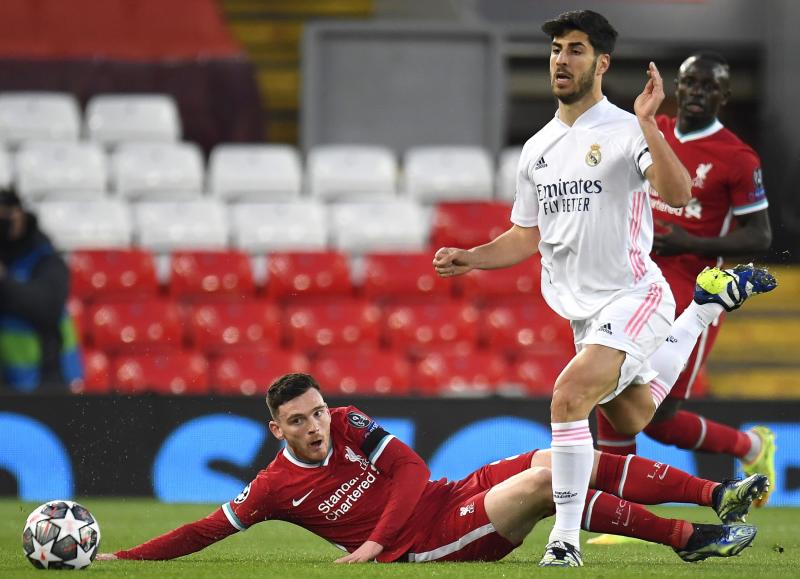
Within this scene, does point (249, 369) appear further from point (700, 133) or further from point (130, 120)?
point (700, 133)

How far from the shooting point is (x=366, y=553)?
516cm

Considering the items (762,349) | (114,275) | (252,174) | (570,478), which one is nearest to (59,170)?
(114,275)

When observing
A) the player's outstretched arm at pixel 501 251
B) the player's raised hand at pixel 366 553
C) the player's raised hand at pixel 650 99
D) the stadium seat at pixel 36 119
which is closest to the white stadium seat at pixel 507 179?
the stadium seat at pixel 36 119

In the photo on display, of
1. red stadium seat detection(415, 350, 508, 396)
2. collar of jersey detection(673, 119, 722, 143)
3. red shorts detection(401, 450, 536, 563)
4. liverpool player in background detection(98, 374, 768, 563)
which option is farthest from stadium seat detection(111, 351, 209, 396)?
red shorts detection(401, 450, 536, 563)

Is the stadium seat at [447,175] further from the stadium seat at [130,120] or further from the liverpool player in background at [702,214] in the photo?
the liverpool player in background at [702,214]

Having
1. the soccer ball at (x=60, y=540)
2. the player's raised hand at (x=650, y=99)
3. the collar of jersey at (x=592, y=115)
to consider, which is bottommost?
the soccer ball at (x=60, y=540)

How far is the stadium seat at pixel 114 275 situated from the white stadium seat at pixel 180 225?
13.9 inches

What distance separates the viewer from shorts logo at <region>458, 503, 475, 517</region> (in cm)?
530

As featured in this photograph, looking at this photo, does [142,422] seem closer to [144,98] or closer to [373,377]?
[373,377]

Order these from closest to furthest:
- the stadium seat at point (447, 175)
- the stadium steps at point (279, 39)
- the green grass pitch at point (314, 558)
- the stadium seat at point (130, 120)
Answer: the green grass pitch at point (314, 558) < the stadium seat at point (447, 175) < the stadium seat at point (130, 120) < the stadium steps at point (279, 39)

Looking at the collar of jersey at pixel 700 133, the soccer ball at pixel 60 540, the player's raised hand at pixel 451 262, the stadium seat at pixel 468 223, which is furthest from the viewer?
the stadium seat at pixel 468 223

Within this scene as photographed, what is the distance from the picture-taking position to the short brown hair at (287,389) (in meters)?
5.27

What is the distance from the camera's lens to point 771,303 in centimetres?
1179

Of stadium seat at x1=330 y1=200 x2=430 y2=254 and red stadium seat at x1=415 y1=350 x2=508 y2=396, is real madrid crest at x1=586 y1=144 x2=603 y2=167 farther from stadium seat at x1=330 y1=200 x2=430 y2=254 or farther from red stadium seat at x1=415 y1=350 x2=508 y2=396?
stadium seat at x1=330 y1=200 x2=430 y2=254
